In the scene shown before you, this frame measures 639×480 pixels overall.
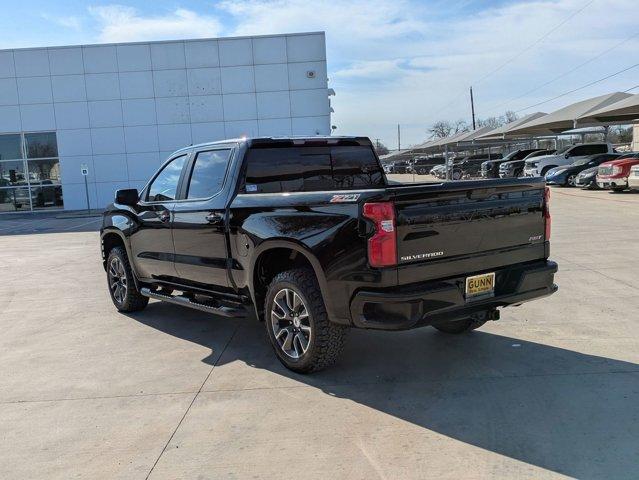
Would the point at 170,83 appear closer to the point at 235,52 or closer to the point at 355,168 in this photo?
the point at 235,52

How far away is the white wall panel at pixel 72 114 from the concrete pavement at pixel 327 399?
23.8 metres

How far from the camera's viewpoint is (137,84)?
91.5 feet

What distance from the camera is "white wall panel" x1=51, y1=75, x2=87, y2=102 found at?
92.2ft

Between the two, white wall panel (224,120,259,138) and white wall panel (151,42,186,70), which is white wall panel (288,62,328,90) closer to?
white wall panel (224,120,259,138)

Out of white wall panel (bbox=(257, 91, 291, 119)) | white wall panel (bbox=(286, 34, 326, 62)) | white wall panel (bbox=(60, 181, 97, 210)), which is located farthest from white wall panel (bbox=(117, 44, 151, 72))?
white wall panel (bbox=(286, 34, 326, 62))

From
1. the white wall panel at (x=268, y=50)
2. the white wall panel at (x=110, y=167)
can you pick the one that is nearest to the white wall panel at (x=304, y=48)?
the white wall panel at (x=268, y=50)

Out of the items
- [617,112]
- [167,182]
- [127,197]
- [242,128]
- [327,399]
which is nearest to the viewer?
[327,399]

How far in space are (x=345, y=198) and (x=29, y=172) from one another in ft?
97.6

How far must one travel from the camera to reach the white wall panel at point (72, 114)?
28172mm

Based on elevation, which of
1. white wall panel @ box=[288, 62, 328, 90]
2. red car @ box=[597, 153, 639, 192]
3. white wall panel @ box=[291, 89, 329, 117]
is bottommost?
red car @ box=[597, 153, 639, 192]

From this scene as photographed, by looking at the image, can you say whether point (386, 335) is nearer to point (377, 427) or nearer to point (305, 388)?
point (305, 388)

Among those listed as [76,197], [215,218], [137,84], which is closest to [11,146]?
[76,197]

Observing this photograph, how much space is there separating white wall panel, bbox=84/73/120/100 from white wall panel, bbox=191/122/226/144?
13.7 feet

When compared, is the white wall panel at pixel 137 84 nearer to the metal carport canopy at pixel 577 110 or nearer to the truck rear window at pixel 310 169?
the metal carport canopy at pixel 577 110
